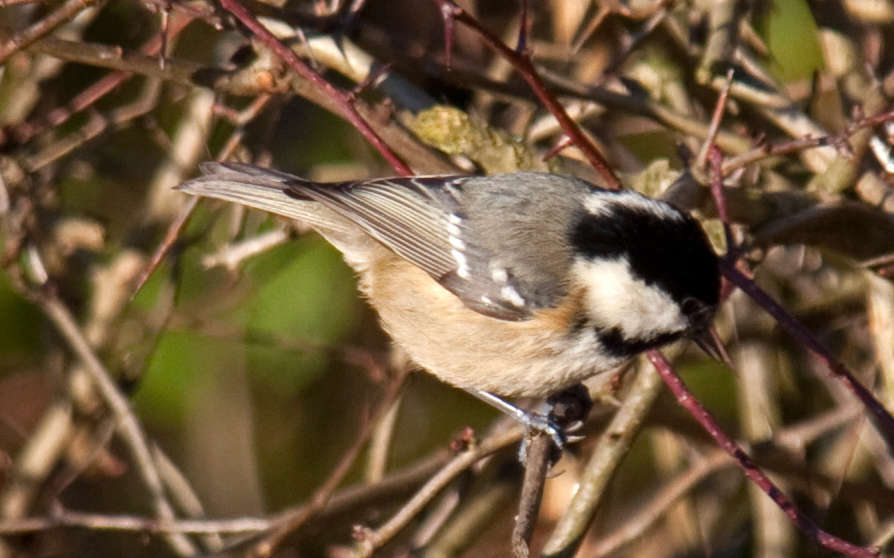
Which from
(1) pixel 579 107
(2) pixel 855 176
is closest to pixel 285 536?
(1) pixel 579 107

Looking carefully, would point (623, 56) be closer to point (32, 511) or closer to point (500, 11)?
point (500, 11)

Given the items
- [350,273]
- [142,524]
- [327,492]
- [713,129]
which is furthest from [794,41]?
[142,524]

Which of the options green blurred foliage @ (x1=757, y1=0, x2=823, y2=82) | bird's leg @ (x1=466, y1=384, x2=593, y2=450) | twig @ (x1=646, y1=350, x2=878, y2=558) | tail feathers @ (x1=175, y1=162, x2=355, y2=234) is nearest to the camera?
twig @ (x1=646, y1=350, x2=878, y2=558)

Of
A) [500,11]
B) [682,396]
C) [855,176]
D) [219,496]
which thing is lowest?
[219,496]

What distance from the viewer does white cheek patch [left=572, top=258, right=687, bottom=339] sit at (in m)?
2.31

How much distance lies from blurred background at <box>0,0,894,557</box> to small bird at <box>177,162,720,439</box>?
151 mm

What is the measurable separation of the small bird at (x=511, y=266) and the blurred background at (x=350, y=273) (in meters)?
0.15

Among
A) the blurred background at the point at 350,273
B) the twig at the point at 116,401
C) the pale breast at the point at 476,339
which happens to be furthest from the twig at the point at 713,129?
the twig at the point at 116,401

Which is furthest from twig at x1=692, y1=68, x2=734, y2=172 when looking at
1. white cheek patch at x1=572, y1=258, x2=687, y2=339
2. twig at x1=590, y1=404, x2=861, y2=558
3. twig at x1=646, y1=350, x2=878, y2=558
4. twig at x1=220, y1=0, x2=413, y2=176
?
twig at x1=590, y1=404, x2=861, y2=558

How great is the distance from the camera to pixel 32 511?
10.7ft

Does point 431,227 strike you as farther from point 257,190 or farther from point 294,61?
point 294,61

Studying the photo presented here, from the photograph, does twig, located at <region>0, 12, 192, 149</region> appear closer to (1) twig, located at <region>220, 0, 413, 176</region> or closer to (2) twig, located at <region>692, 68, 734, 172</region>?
(1) twig, located at <region>220, 0, 413, 176</region>

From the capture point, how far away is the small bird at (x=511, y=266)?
7.54ft

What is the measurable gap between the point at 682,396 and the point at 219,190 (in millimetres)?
1170
